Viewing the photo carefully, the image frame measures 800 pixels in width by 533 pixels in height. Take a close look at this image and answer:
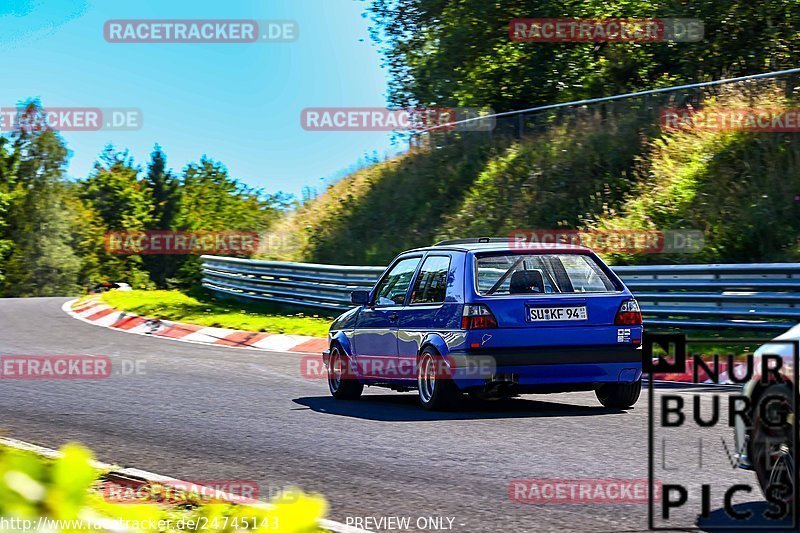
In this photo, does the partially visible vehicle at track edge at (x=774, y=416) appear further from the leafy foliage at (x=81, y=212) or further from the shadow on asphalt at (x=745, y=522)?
the leafy foliage at (x=81, y=212)

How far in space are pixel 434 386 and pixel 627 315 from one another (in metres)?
1.79

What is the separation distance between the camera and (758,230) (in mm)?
17547

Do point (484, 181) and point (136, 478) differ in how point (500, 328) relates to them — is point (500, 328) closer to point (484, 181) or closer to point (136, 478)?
point (136, 478)

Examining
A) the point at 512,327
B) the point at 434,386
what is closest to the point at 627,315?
the point at 512,327

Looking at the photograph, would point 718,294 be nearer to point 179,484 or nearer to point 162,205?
point 179,484

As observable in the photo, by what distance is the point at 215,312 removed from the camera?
24.0m

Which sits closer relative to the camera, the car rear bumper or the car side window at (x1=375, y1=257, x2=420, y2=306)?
the car rear bumper

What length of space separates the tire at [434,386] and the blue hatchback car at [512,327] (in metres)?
0.01

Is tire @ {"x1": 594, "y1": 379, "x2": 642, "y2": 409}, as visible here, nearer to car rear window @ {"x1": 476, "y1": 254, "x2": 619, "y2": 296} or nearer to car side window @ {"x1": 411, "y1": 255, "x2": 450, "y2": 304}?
car rear window @ {"x1": 476, "y1": 254, "x2": 619, "y2": 296}

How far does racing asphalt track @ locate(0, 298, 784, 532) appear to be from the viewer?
20.2 feet

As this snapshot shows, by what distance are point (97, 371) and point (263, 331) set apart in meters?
5.64

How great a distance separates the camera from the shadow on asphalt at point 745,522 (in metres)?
5.29

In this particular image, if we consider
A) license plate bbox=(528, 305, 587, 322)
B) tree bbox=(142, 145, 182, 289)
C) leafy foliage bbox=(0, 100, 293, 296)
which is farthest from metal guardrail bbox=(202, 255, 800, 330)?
tree bbox=(142, 145, 182, 289)

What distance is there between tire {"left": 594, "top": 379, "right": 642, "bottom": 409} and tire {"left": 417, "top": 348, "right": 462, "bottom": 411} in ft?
4.28
